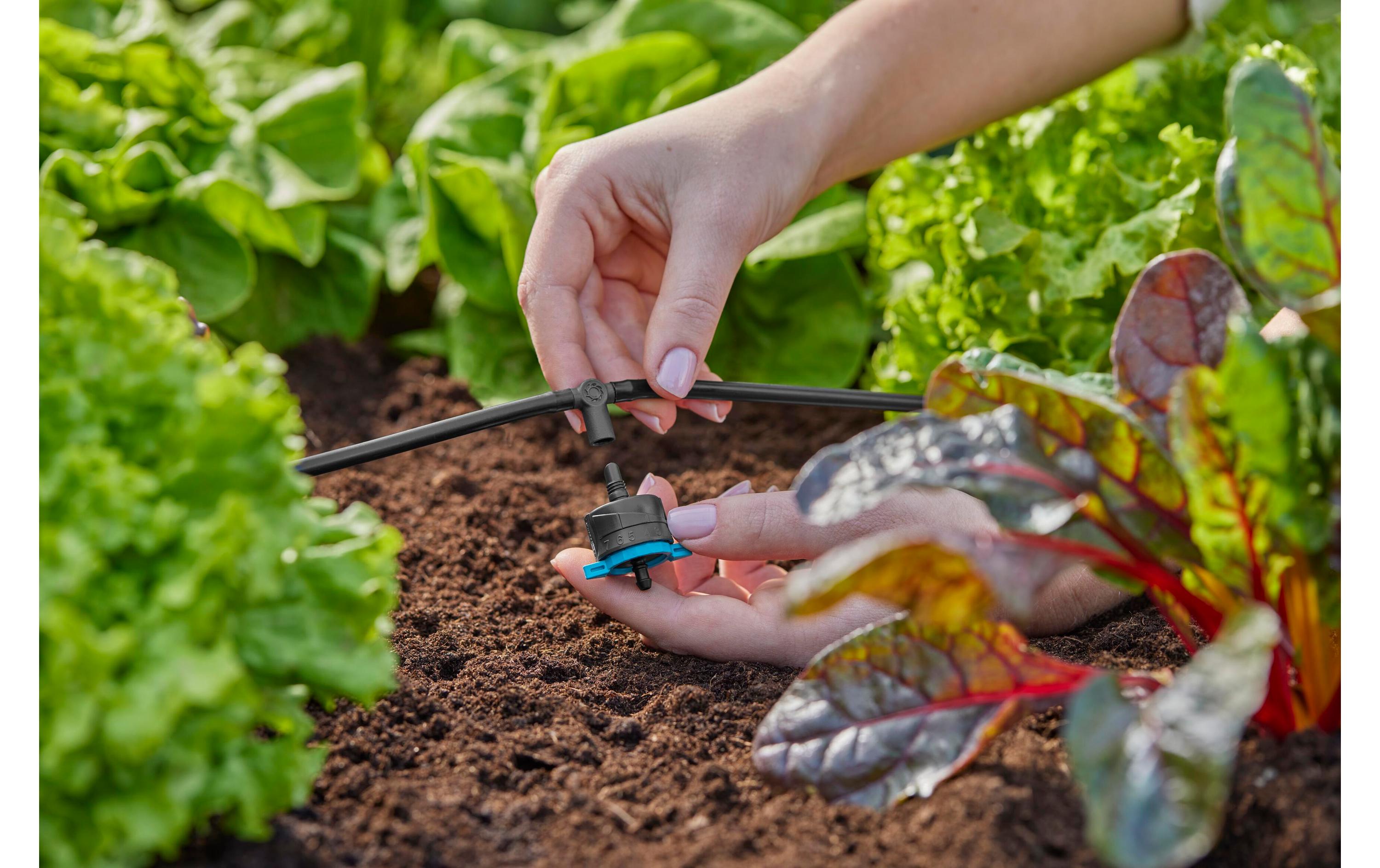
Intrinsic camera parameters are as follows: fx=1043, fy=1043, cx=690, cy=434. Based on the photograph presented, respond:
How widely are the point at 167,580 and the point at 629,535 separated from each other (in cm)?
63

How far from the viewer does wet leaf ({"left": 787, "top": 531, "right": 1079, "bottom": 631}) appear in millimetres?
816

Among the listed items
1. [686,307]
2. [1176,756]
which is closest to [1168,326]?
[1176,756]

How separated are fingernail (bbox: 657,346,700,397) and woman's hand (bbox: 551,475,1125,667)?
169mm

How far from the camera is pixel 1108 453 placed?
3.18 feet

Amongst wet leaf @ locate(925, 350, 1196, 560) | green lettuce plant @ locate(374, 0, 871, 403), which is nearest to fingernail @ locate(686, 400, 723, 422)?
green lettuce plant @ locate(374, 0, 871, 403)

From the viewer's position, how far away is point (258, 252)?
8.04ft

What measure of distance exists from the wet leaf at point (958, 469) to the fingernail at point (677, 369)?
56 centimetres

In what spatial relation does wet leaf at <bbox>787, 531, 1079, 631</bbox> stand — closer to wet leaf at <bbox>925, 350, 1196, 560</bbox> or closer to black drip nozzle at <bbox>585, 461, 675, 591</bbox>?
wet leaf at <bbox>925, 350, 1196, 560</bbox>

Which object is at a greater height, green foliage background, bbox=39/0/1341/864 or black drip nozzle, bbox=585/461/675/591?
green foliage background, bbox=39/0/1341/864

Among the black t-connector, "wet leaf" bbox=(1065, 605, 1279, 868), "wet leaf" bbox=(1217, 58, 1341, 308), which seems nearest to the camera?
"wet leaf" bbox=(1065, 605, 1279, 868)

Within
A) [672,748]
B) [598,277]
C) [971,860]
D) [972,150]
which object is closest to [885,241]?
[972,150]

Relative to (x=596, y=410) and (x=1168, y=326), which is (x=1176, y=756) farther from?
(x=596, y=410)

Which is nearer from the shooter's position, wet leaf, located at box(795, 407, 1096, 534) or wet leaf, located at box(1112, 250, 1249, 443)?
wet leaf, located at box(795, 407, 1096, 534)

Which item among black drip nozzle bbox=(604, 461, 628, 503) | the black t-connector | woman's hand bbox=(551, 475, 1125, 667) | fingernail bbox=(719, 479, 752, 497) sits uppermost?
the black t-connector
